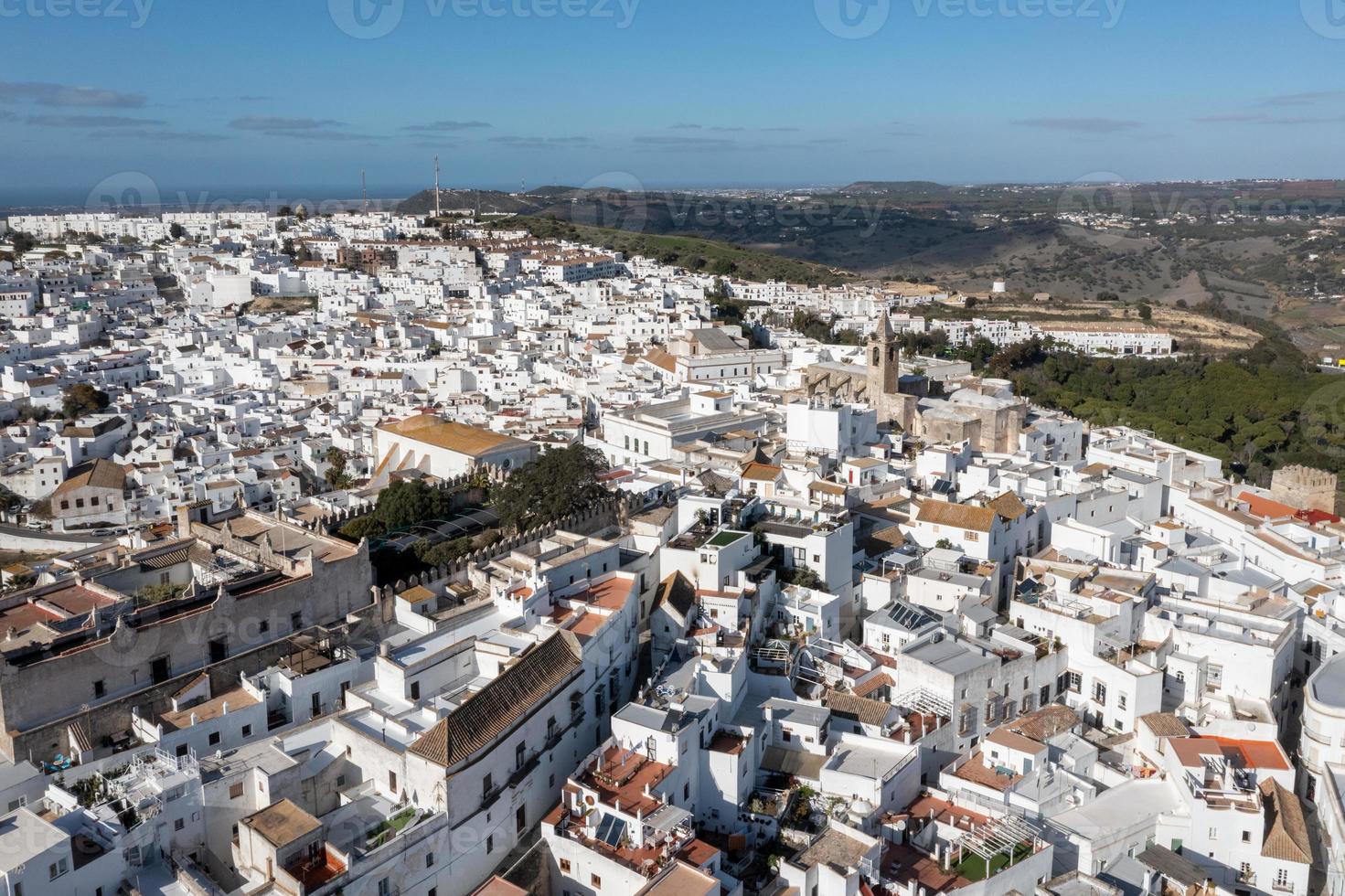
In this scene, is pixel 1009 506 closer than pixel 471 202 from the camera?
Yes

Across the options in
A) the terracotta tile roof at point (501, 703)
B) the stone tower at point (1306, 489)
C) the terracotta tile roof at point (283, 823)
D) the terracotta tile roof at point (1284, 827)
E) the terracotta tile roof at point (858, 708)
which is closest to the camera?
the terracotta tile roof at point (283, 823)

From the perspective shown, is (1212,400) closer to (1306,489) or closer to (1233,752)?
(1306,489)

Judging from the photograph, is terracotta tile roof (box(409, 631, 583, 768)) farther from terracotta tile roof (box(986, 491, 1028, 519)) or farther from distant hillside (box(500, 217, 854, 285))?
distant hillside (box(500, 217, 854, 285))

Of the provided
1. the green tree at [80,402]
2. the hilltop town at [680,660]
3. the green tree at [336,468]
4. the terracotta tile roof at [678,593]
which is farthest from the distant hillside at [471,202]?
the terracotta tile roof at [678,593]

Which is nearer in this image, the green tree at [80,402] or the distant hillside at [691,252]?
the green tree at [80,402]

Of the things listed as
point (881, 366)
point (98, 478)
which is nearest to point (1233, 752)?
point (881, 366)

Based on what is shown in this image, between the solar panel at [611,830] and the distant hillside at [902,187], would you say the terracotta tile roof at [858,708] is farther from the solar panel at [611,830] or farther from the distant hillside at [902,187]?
the distant hillside at [902,187]

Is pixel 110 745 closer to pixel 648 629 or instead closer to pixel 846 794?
pixel 648 629
